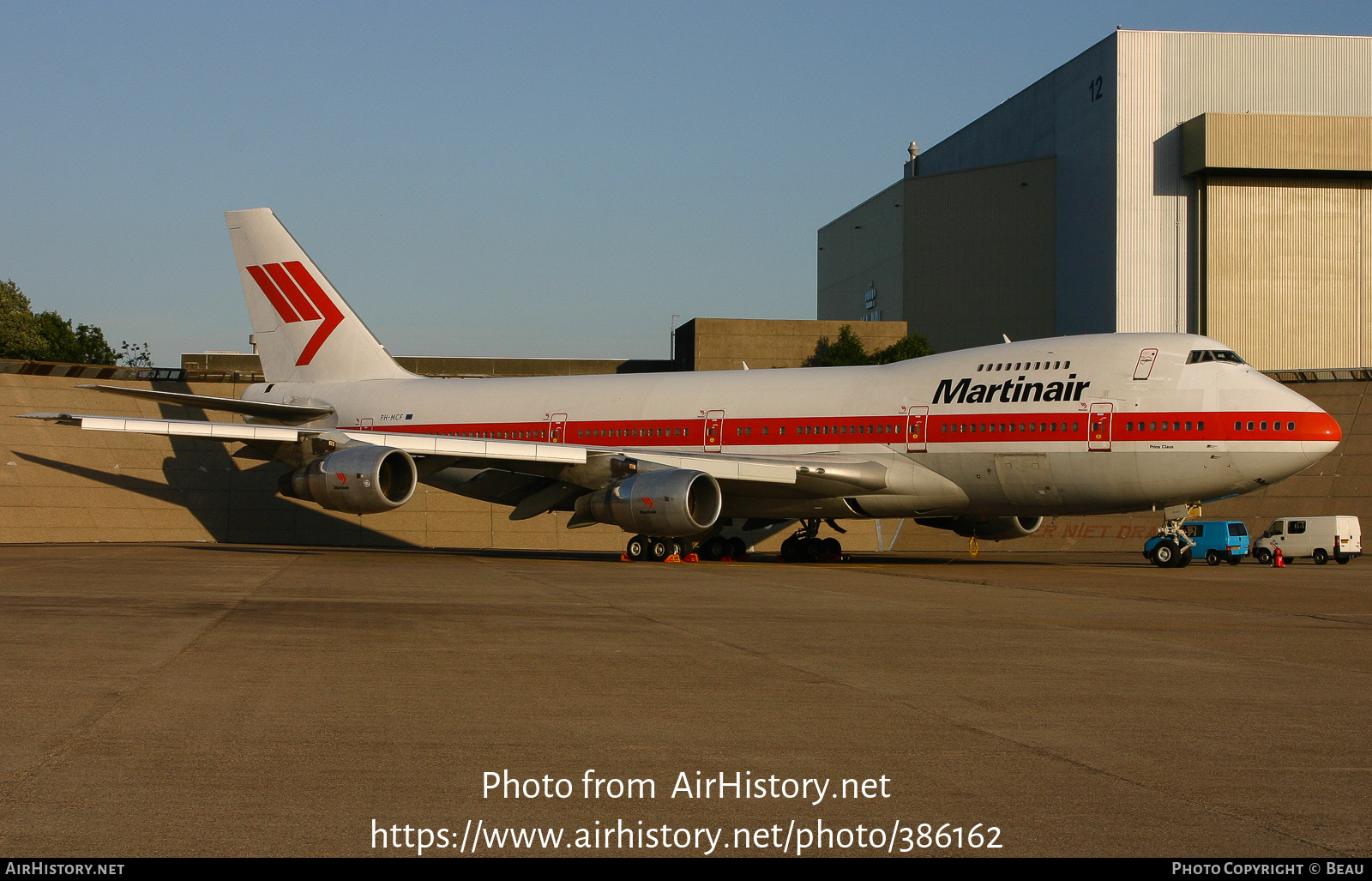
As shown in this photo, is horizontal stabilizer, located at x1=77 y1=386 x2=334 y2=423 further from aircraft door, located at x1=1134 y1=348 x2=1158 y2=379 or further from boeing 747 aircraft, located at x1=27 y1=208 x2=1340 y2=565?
aircraft door, located at x1=1134 y1=348 x2=1158 y2=379

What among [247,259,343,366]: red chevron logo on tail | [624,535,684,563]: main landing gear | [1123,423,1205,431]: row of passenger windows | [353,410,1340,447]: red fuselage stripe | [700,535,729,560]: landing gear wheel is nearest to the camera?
[353,410,1340,447]: red fuselage stripe

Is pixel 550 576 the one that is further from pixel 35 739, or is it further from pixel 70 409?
pixel 70 409

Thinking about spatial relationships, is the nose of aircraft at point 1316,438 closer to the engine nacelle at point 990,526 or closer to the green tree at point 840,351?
the engine nacelle at point 990,526

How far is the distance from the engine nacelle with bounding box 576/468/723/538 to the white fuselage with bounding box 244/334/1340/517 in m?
2.43

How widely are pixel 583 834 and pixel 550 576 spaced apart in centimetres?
1574

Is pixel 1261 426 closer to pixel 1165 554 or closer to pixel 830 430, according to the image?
pixel 1165 554

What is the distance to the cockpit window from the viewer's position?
2297cm

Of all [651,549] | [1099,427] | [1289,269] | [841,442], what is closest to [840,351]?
[1289,269]

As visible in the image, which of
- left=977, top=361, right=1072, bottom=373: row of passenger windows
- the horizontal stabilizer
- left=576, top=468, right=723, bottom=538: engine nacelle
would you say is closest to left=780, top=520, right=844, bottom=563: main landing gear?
left=576, top=468, right=723, bottom=538: engine nacelle

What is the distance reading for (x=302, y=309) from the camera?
114ft

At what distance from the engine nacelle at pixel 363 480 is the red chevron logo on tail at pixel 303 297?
357 inches

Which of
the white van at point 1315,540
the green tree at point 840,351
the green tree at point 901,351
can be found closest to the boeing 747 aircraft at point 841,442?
the white van at point 1315,540

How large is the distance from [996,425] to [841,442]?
3.52 metres
